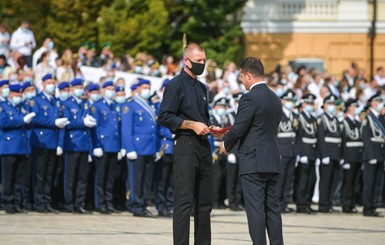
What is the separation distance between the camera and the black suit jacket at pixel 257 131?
14.6 meters

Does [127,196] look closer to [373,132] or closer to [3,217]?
[3,217]

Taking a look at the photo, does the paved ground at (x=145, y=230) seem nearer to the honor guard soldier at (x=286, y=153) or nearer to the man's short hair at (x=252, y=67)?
the honor guard soldier at (x=286, y=153)

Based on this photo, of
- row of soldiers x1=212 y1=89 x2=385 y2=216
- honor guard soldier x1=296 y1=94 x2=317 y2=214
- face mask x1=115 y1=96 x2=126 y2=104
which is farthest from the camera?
honor guard soldier x1=296 y1=94 x2=317 y2=214

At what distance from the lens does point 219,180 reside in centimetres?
2403

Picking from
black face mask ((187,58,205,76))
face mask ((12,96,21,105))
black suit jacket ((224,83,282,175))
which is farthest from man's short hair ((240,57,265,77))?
face mask ((12,96,21,105))

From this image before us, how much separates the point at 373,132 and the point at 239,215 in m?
3.04

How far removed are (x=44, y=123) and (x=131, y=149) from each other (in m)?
1.42

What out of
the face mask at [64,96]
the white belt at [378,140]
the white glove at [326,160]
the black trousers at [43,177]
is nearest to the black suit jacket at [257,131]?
the black trousers at [43,177]

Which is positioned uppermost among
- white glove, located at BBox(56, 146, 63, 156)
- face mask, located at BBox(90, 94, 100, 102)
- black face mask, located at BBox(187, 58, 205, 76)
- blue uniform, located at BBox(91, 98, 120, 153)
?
black face mask, located at BBox(187, 58, 205, 76)

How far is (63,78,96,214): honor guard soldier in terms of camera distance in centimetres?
2120

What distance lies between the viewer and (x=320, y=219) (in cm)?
2194

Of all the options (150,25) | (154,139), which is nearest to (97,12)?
(150,25)

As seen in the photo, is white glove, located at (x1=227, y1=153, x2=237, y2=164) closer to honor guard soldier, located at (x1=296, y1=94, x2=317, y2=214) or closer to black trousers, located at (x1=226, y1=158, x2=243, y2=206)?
black trousers, located at (x1=226, y1=158, x2=243, y2=206)

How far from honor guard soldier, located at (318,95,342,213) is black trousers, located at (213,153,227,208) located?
1.74 meters
